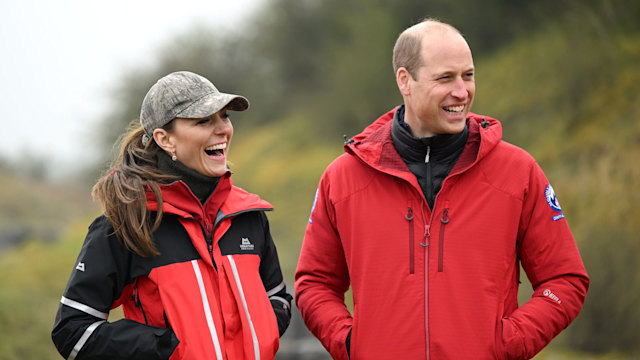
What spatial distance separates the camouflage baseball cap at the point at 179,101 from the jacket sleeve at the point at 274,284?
0.61 metres

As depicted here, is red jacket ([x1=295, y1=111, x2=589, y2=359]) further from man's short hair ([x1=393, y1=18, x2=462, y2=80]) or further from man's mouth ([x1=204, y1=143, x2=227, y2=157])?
man's mouth ([x1=204, y1=143, x2=227, y2=157])

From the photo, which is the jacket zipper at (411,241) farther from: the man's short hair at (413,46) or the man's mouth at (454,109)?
the man's short hair at (413,46)

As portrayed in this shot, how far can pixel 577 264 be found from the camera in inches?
121

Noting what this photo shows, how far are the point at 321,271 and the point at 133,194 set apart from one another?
3.07 ft

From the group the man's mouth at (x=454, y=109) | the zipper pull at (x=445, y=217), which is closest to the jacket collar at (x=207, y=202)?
the zipper pull at (x=445, y=217)

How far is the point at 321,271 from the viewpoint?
3400mm

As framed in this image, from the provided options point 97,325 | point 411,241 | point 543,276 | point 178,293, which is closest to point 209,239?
point 178,293

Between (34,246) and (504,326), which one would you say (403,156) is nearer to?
(504,326)

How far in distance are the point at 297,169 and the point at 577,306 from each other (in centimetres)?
1525

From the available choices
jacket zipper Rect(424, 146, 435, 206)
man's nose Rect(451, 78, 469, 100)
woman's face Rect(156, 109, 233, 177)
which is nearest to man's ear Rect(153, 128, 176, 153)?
woman's face Rect(156, 109, 233, 177)

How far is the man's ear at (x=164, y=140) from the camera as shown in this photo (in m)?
3.21

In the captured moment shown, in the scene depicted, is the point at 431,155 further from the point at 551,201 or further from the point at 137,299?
the point at 137,299

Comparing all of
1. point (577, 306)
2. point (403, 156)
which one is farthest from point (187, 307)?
point (577, 306)

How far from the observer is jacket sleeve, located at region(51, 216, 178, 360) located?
2.85 meters
